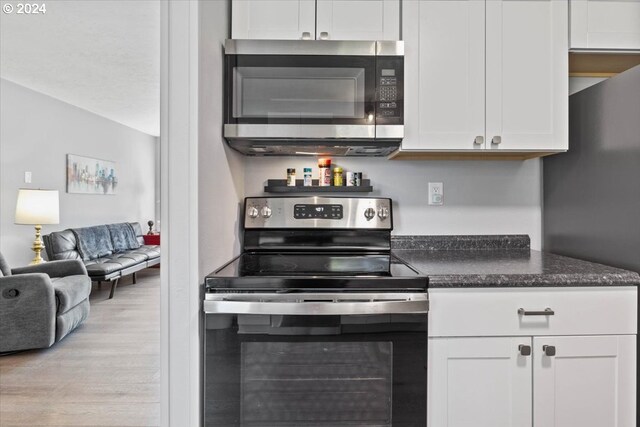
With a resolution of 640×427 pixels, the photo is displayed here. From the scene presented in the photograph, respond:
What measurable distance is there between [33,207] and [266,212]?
335 cm

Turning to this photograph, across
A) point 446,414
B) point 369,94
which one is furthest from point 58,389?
point 369,94

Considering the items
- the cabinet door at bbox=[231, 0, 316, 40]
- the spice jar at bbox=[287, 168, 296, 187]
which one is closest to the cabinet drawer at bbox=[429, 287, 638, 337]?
the spice jar at bbox=[287, 168, 296, 187]

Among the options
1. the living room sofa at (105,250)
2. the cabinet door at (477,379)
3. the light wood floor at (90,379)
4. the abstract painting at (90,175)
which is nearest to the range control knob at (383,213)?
the cabinet door at (477,379)

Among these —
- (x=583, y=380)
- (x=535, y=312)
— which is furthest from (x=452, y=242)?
(x=583, y=380)

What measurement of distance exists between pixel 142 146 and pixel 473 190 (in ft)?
22.3

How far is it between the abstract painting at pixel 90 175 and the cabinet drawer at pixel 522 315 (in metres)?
5.34

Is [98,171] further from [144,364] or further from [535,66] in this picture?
[535,66]

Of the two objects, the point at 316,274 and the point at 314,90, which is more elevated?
the point at 314,90

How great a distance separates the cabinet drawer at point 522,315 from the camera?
4.41 feet

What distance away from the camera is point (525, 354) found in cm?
133

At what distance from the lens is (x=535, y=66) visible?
65.4 inches

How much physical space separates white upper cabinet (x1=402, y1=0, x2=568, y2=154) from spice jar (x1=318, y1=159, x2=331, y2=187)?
0.40 meters

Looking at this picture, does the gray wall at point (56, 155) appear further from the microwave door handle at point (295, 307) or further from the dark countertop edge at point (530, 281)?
the dark countertop edge at point (530, 281)

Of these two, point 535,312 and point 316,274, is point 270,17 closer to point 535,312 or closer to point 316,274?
point 316,274
